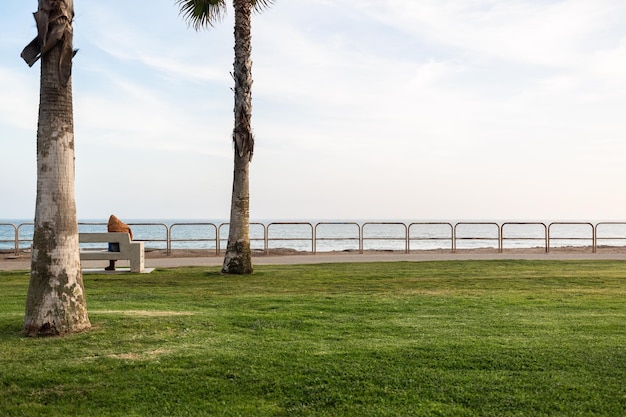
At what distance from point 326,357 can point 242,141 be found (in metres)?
10.2

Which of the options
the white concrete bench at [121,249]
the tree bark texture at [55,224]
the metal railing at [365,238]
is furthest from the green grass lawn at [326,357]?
the metal railing at [365,238]

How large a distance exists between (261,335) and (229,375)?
160 cm

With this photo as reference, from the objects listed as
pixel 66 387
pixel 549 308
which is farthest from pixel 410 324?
pixel 66 387

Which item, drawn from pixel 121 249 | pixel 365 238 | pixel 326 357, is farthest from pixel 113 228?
pixel 326 357

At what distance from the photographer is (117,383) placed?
5.66 m

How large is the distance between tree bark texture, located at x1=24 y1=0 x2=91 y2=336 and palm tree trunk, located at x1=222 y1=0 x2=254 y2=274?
8174 millimetres

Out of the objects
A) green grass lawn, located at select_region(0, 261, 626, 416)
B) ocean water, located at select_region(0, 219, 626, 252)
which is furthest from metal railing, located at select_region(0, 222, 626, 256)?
green grass lawn, located at select_region(0, 261, 626, 416)

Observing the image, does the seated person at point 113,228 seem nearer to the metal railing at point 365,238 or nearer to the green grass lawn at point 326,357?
the metal railing at point 365,238

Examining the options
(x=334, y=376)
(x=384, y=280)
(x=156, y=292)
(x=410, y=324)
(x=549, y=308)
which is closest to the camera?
(x=334, y=376)

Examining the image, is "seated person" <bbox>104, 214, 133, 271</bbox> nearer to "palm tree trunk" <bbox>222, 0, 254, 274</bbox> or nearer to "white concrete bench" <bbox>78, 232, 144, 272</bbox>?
"white concrete bench" <bbox>78, 232, 144, 272</bbox>

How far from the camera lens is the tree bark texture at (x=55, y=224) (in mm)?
7418

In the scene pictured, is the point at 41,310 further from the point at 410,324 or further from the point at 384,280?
the point at 384,280

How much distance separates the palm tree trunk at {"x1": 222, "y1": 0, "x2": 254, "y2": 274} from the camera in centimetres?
1592

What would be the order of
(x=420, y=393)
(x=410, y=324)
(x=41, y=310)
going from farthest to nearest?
(x=410, y=324) → (x=41, y=310) → (x=420, y=393)
